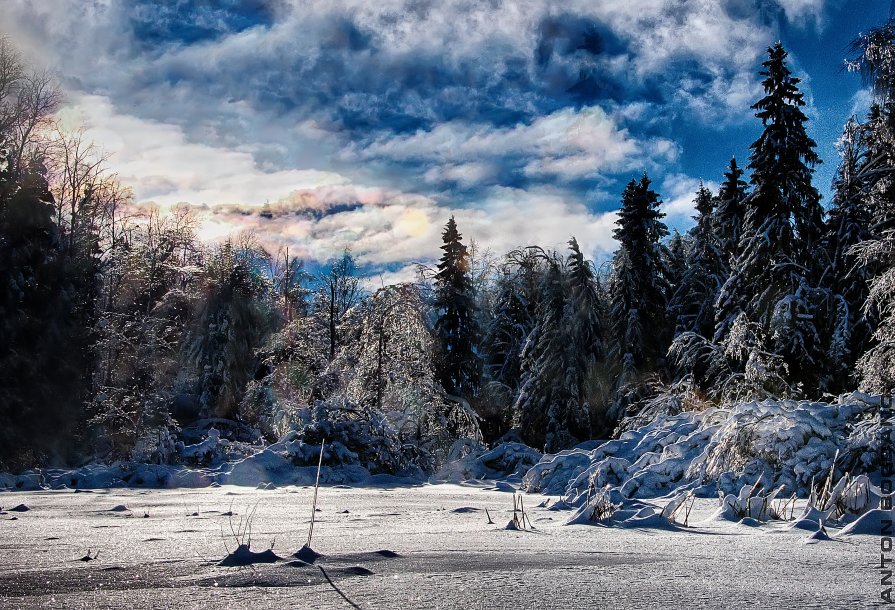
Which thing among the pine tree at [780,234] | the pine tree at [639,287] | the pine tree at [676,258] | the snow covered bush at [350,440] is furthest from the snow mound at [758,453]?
the pine tree at [676,258]

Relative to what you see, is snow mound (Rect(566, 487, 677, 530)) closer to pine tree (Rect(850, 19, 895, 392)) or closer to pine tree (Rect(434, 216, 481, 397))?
pine tree (Rect(850, 19, 895, 392))

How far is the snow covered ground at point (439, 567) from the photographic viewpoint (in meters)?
2.36

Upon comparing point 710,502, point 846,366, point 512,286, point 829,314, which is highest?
point 512,286

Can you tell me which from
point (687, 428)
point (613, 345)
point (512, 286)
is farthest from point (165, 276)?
point (687, 428)

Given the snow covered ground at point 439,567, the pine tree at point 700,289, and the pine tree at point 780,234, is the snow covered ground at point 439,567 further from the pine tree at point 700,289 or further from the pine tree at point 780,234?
the pine tree at point 700,289

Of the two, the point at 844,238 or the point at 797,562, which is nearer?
the point at 797,562

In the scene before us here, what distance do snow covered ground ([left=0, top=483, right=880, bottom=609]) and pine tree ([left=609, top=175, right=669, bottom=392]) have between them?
2413 cm

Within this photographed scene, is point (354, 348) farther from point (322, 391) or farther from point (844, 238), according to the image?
point (844, 238)

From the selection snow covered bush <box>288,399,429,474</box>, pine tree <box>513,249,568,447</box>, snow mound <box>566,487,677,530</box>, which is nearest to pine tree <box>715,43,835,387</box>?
pine tree <box>513,249,568,447</box>

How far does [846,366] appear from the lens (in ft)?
68.8

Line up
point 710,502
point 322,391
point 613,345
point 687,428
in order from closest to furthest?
point 710,502, point 687,428, point 322,391, point 613,345

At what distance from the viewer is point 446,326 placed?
1167 inches

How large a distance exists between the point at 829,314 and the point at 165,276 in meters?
27.3

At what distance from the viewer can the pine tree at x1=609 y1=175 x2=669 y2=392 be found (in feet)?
95.2
